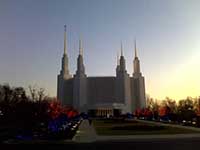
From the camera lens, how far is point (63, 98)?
18538cm

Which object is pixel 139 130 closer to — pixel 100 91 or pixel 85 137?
pixel 85 137

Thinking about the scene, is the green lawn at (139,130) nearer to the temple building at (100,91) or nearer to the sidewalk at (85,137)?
the sidewalk at (85,137)

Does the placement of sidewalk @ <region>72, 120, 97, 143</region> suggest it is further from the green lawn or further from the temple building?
the temple building

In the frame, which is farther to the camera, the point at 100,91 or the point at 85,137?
the point at 100,91

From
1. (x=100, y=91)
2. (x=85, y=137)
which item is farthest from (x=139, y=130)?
(x=100, y=91)

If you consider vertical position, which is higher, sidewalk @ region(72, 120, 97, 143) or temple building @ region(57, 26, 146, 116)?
temple building @ region(57, 26, 146, 116)

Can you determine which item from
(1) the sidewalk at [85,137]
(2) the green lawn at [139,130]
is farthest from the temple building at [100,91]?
(1) the sidewalk at [85,137]

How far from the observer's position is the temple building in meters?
178

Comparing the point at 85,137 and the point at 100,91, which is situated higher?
the point at 100,91

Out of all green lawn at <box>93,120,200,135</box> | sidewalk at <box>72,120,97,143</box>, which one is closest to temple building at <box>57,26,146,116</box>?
green lawn at <box>93,120,200,135</box>

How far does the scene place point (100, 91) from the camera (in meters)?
182

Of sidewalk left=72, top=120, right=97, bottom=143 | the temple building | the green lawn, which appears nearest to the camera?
sidewalk left=72, top=120, right=97, bottom=143

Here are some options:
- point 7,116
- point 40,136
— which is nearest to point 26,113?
point 7,116

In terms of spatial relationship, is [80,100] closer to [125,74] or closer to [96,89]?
[96,89]
